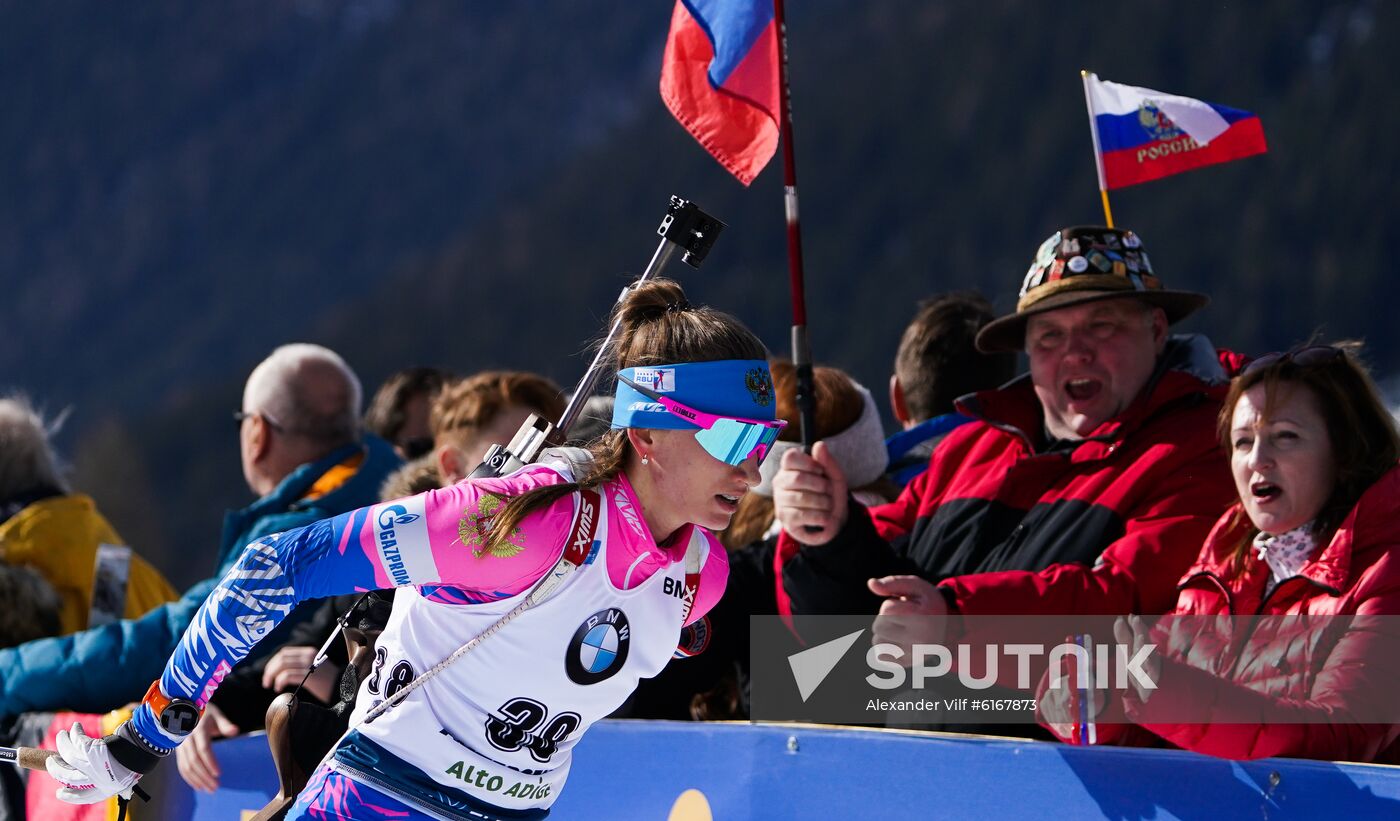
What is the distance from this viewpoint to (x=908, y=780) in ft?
11.2

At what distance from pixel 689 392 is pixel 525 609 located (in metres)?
0.49

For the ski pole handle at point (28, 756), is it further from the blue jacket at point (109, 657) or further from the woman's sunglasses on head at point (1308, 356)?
the woman's sunglasses on head at point (1308, 356)

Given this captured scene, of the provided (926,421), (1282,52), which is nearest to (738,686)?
(926,421)

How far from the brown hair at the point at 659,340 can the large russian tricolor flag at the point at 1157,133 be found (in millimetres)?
2002

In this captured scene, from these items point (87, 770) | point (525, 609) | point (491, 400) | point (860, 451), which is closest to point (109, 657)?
point (491, 400)

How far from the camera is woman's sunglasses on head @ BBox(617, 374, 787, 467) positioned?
2910mm

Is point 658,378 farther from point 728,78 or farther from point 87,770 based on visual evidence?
point 728,78

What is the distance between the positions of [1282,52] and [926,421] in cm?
1398

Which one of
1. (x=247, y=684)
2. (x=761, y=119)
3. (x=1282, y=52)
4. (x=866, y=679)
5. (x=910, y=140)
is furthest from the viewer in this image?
(x=910, y=140)

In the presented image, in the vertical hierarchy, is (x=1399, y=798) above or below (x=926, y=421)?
below

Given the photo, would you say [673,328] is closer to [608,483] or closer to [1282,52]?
[608,483]

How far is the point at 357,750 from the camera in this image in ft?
9.66

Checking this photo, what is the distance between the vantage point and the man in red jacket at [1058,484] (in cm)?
359

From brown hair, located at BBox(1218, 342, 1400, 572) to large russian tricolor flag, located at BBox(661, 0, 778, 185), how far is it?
143 centimetres
